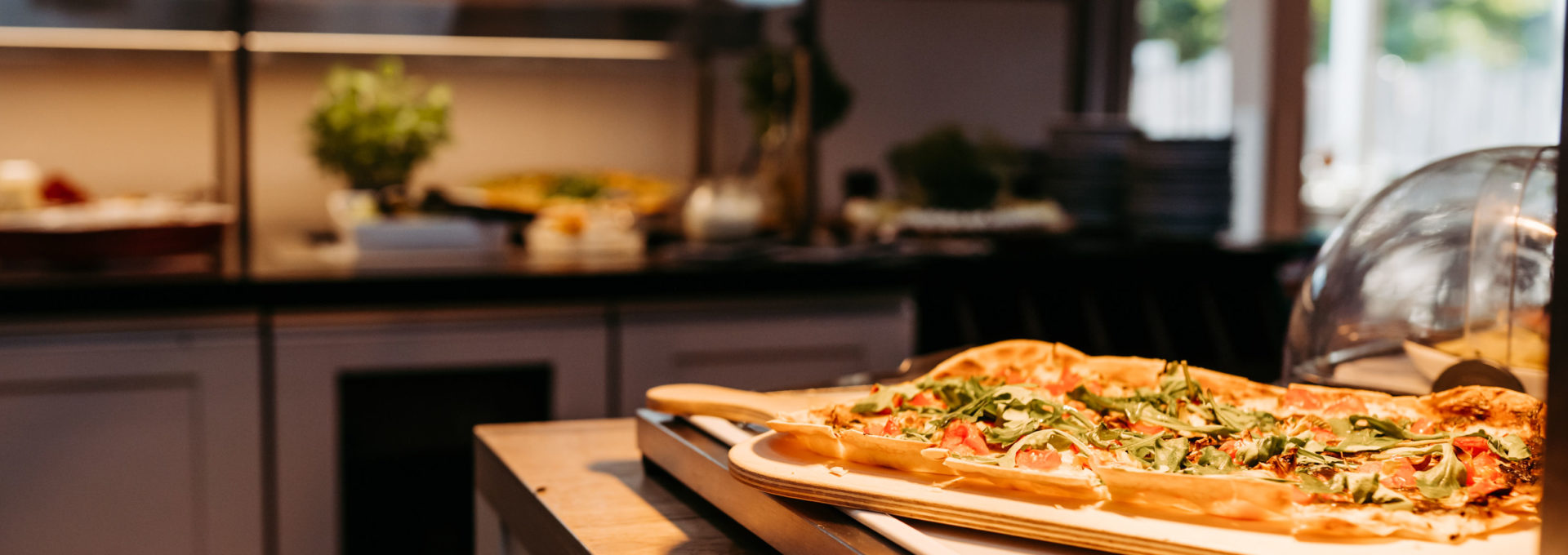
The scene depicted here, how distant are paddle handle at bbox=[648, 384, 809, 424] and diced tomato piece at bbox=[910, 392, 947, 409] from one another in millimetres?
77

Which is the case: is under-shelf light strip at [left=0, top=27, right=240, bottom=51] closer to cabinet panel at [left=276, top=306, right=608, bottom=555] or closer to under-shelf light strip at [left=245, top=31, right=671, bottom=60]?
under-shelf light strip at [left=245, top=31, right=671, bottom=60]

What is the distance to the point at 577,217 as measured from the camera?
7.97 ft

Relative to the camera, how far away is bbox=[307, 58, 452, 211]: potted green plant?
2.41 metres

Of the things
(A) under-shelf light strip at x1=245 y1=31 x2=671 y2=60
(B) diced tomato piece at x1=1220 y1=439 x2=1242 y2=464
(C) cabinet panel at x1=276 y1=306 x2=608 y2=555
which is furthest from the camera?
(A) under-shelf light strip at x1=245 y1=31 x2=671 y2=60

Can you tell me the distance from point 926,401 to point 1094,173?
2.27 m

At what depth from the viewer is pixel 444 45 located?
2.56 metres

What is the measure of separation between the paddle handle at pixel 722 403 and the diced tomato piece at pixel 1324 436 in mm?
301

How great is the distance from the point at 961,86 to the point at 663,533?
273cm

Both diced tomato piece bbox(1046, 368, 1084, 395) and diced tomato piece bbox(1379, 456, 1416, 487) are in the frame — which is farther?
diced tomato piece bbox(1046, 368, 1084, 395)

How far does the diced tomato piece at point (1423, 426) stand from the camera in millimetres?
665

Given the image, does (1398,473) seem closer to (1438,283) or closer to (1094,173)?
(1438,283)

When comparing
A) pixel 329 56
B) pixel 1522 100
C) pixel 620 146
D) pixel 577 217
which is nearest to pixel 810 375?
pixel 577 217

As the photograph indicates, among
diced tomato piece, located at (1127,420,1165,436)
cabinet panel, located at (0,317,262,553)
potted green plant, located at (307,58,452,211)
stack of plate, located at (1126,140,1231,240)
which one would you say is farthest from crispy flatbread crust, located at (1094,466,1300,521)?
stack of plate, located at (1126,140,1231,240)

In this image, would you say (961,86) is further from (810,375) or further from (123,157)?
(123,157)
